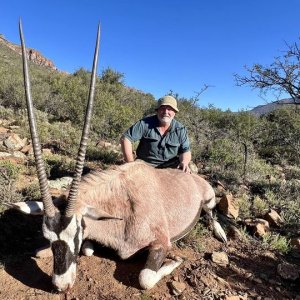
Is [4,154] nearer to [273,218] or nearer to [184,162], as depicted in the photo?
[184,162]

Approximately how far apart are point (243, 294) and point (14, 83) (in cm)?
1275

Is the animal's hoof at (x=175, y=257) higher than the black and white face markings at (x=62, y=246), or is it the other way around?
the black and white face markings at (x=62, y=246)

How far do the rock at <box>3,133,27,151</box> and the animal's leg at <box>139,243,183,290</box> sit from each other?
16.9 feet

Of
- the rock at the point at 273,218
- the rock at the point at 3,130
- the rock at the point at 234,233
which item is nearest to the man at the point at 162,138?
the rock at the point at 234,233

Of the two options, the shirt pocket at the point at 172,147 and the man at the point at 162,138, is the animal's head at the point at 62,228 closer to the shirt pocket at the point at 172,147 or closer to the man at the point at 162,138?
the man at the point at 162,138

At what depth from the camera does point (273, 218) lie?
20.9ft

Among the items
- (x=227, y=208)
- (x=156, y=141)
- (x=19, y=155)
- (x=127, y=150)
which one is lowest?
(x=227, y=208)

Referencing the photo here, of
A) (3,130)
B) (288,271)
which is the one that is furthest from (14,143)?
(288,271)

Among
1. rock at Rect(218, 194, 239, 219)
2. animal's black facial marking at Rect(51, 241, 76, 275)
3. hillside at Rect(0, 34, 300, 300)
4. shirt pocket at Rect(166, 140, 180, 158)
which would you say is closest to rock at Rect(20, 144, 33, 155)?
hillside at Rect(0, 34, 300, 300)

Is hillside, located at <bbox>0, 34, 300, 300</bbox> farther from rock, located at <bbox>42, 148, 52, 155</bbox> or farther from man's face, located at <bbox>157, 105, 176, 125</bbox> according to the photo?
man's face, located at <bbox>157, 105, 176, 125</bbox>

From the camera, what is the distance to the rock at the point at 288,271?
4703mm

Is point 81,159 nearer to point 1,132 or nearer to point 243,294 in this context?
point 243,294

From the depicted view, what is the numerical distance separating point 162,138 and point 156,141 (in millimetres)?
118

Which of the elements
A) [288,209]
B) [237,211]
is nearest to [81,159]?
[237,211]
